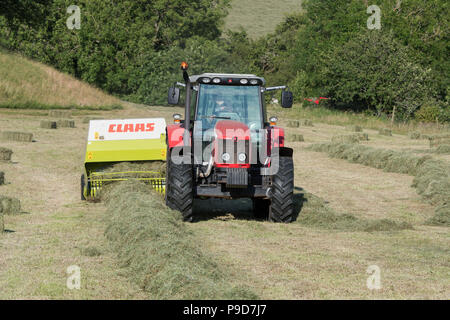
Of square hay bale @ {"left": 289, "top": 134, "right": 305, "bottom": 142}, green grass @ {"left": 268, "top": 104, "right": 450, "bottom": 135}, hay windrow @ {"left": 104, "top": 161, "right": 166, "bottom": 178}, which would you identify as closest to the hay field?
hay windrow @ {"left": 104, "top": 161, "right": 166, "bottom": 178}

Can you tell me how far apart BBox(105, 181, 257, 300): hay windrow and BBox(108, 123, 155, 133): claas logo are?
103 inches

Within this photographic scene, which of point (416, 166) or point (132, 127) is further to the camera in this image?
point (416, 166)

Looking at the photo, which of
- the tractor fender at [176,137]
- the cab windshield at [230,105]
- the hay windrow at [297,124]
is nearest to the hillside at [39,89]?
the hay windrow at [297,124]

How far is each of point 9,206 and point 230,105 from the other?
12.8ft

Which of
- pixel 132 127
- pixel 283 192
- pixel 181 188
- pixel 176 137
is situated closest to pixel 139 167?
pixel 132 127

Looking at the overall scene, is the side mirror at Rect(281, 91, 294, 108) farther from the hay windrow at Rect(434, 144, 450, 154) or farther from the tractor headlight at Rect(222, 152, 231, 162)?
the hay windrow at Rect(434, 144, 450, 154)

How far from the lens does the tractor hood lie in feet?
Answer: 34.7

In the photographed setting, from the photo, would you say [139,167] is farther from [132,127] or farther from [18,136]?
[18,136]

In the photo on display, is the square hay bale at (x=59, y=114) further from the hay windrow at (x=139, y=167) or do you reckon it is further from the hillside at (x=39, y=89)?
the hay windrow at (x=139, y=167)

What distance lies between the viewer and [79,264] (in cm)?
760

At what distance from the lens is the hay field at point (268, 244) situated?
6.84m

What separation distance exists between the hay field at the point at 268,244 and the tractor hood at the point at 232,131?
1.38 meters

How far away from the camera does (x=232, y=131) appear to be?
1063 centimetres
